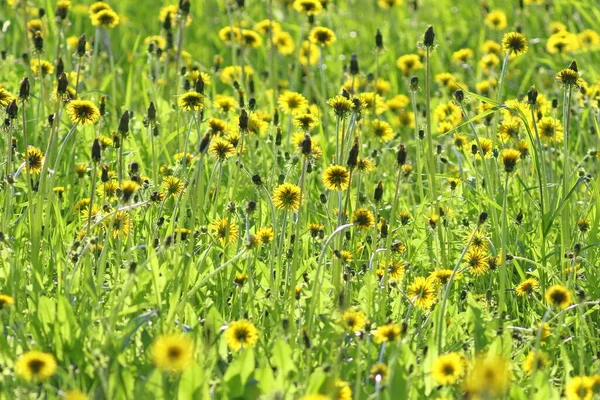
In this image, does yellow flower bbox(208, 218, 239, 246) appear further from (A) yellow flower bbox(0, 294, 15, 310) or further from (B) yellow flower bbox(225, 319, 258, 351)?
(A) yellow flower bbox(0, 294, 15, 310)

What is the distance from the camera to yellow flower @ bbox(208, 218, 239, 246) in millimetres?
3098

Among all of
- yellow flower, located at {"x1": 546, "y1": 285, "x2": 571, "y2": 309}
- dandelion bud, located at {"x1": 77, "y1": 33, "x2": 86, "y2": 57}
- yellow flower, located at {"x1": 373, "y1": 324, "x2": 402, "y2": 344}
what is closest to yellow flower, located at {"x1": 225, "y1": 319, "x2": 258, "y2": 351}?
yellow flower, located at {"x1": 373, "y1": 324, "x2": 402, "y2": 344}

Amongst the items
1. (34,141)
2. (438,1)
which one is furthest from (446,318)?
(438,1)

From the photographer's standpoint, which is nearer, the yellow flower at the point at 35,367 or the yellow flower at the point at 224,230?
the yellow flower at the point at 35,367

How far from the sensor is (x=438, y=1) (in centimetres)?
716

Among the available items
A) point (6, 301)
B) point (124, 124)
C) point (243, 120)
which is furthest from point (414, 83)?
point (6, 301)

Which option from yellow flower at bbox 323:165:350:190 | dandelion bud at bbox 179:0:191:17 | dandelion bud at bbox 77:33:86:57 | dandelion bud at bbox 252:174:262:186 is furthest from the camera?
dandelion bud at bbox 179:0:191:17

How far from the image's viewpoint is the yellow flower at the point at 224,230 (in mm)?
3098

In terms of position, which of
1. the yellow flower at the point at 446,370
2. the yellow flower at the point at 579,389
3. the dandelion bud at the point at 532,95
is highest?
the dandelion bud at the point at 532,95

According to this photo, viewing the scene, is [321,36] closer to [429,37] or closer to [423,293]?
[429,37]

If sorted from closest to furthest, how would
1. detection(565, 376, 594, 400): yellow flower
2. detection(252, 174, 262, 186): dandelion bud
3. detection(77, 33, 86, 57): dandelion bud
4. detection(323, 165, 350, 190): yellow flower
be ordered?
detection(565, 376, 594, 400): yellow flower < detection(323, 165, 350, 190): yellow flower < detection(252, 174, 262, 186): dandelion bud < detection(77, 33, 86, 57): dandelion bud

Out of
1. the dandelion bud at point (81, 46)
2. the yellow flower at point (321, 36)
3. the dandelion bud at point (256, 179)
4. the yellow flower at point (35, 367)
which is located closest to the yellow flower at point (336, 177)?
the dandelion bud at point (256, 179)

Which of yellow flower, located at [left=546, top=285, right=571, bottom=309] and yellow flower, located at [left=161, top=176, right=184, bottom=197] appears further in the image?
yellow flower, located at [left=161, top=176, right=184, bottom=197]

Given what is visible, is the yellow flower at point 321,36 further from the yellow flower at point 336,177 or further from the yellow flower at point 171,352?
the yellow flower at point 171,352
